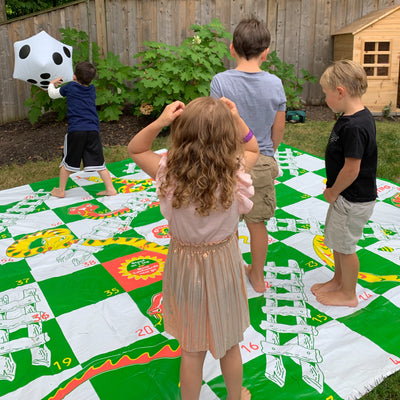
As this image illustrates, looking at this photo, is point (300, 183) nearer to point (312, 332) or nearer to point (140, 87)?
point (312, 332)

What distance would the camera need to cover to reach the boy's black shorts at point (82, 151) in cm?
353

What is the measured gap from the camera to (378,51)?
18.6 feet

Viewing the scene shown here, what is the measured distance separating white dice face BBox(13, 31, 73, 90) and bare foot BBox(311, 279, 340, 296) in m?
2.76

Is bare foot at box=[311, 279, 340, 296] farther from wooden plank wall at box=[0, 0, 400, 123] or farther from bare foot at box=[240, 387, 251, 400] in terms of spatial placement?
wooden plank wall at box=[0, 0, 400, 123]

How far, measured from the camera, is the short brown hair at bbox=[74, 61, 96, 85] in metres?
3.35

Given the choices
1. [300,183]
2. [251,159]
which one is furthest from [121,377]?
[300,183]

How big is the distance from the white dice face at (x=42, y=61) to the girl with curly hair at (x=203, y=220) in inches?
103

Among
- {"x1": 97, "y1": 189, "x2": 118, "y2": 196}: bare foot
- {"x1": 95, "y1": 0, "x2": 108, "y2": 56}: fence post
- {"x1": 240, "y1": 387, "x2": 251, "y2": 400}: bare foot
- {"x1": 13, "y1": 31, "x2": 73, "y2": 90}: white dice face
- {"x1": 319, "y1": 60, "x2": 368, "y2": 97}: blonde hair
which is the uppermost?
{"x1": 95, "y1": 0, "x2": 108, "y2": 56}: fence post

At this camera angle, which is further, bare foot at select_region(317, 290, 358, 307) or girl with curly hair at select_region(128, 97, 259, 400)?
bare foot at select_region(317, 290, 358, 307)

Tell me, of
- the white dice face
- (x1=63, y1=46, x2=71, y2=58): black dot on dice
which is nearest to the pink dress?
the white dice face

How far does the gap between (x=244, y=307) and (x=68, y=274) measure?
4.46 feet

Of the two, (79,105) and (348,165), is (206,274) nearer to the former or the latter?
(348,165)

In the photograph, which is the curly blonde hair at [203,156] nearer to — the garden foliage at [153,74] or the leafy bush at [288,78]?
the garden foliage at [153,74]

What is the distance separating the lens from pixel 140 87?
17.5 ft
